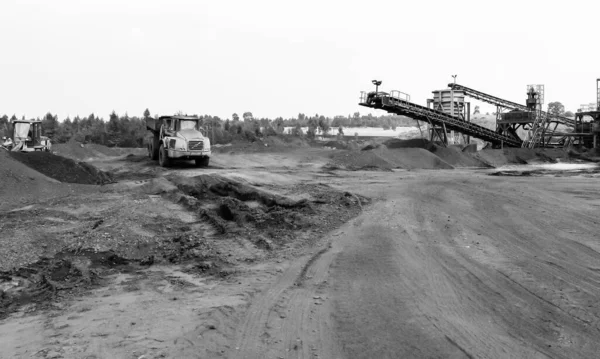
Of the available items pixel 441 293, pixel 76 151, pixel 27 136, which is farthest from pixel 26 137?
pixel 441 293

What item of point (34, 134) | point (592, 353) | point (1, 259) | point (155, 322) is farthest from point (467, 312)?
point (34, 134)

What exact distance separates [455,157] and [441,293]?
26467 mm

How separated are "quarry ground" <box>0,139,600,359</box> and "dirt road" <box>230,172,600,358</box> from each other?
27 millimetres

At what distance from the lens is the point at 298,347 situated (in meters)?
4.95

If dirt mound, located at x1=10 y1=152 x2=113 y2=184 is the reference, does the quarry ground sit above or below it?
below

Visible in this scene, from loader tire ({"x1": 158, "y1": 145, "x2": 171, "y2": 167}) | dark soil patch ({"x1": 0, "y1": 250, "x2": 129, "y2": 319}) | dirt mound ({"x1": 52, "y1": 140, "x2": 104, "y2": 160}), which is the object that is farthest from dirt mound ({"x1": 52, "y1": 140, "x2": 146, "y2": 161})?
dark soil patch ({"x1": 0, "y1": 250, "x2": 129, "y2": 319})

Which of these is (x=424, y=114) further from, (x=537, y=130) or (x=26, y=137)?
(x=26, y=137)

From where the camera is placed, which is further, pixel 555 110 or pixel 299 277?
pixel 555 110

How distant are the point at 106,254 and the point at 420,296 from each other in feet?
16.8

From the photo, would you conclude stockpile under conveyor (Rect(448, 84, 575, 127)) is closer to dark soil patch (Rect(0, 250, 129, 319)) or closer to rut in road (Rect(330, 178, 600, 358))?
rut in road (Rect(330, 178, 600, 358))

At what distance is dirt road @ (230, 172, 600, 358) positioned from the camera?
16.5 feet

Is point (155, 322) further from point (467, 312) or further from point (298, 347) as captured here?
point (467, 312)

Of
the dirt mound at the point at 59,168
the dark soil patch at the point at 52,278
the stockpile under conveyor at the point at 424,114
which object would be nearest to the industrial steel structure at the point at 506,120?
the stockpile under conveyor at the point at 424,114

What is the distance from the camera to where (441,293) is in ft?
21.5
